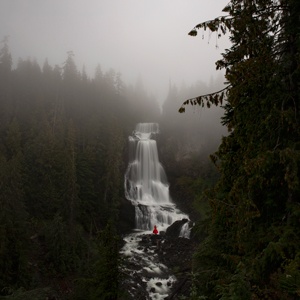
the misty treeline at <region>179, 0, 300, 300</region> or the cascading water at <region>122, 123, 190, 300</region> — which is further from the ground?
the misty treeline at <region>179, 0, 300, 300</region>

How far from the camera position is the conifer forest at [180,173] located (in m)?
3.80

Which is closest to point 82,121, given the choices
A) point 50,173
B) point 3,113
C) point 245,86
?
point 3,113

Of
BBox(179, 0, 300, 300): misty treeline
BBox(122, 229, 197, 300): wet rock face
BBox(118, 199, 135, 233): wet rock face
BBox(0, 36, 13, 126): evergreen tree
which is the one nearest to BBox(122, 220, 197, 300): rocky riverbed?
BBox(122, 229, 197, 300): wet rock face

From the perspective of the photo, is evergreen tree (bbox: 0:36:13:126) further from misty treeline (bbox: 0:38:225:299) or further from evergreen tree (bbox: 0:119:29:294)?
evergreen tree (bbox: 0:119:29:294)

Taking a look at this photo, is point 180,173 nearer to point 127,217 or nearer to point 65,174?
point 127,217

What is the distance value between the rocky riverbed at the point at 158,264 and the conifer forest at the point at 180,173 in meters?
1.33

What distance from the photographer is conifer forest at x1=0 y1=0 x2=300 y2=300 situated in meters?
3.80

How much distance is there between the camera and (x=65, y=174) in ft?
72.8

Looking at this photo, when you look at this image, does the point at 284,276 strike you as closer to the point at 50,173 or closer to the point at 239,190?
the point at 239,190

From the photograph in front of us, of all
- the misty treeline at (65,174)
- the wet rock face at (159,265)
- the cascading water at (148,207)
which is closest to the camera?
the misty treeline at (65,174)

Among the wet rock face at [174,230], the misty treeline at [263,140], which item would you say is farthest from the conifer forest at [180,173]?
the wet rock face at [174,230]

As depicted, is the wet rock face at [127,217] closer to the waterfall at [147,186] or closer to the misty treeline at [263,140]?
the waterfall at [147,186]

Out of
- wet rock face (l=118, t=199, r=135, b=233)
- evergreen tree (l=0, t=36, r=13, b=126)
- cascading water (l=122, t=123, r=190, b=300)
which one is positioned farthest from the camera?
evergreen tree (l=0, t=36, r=13, b=126)

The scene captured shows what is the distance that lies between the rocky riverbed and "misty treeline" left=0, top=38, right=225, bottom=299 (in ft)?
11.6
